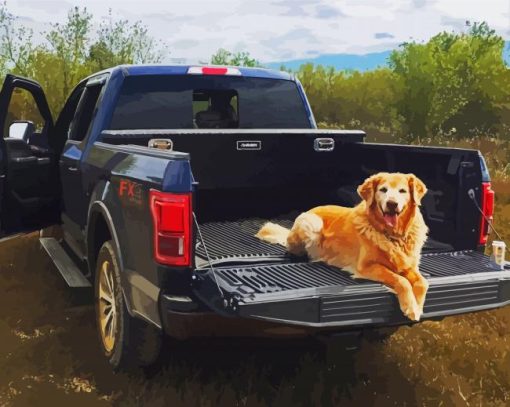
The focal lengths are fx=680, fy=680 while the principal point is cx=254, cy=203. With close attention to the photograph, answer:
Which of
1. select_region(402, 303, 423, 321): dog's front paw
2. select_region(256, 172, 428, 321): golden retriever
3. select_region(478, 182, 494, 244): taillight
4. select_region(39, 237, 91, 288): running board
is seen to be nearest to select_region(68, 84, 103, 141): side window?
select_region(39, 237, 91, 288): running board

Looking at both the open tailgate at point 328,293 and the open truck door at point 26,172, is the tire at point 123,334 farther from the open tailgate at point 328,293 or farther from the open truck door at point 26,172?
the open truck door at point 26,172

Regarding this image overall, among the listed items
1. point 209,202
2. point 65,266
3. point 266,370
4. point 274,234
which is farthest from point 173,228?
point 65,266

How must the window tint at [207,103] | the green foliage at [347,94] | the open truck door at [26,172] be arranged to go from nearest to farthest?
the window tint at [207,103] → the open truck door at [26,172] → the green foliage at [347,94]

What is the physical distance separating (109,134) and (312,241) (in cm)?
174

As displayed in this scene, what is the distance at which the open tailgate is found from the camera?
3.25 metres

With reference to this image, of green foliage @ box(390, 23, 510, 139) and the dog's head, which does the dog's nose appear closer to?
the dog's head

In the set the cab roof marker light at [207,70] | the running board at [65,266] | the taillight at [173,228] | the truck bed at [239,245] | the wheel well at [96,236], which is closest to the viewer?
the taillight at [173,228]

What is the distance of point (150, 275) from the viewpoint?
11.7 ft

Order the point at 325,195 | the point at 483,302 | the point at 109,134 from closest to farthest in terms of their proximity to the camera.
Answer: the point at 483,302 < the point at 109,134 < the point at 325,195

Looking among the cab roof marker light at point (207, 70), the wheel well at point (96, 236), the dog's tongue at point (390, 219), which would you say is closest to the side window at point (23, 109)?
the cab roof marker light at point (207, 70)

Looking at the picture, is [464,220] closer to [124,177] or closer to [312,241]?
[312,241]

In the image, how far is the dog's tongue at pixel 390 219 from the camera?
12.0 ft

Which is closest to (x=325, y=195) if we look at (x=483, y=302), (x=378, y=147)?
(x=378, y=147)

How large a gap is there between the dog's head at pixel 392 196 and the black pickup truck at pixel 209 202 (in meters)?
0.38
